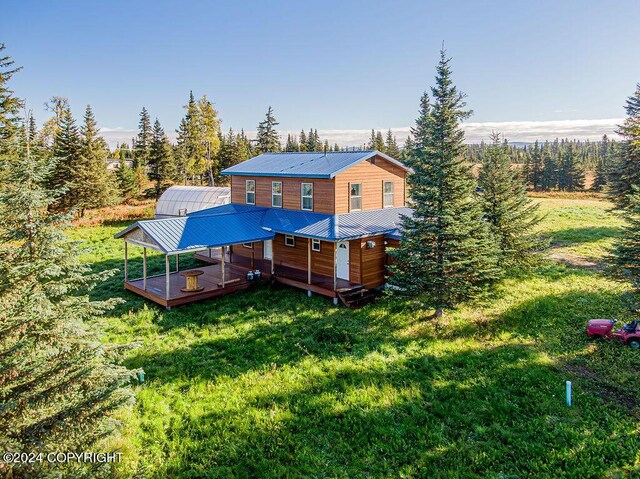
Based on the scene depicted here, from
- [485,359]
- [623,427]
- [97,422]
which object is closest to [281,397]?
[97,422]

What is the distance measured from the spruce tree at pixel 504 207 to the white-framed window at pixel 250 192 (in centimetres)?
1158

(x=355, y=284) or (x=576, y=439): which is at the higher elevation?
(x=355, y=284)

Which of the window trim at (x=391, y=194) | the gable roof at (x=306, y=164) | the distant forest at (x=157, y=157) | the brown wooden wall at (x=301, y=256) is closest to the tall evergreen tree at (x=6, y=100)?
the distant forest at (x=157, y=157)

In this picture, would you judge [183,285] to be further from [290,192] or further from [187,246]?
[290,192]

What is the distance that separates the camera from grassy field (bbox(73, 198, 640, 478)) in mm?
7324

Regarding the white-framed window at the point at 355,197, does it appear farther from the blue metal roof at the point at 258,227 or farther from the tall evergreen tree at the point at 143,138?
the tall evergreen tree at the point at 143,138

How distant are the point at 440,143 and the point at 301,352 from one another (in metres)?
8.29

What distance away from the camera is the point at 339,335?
12.5m

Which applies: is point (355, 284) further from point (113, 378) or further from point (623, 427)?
point (113, 378)

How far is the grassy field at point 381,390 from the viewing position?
24.0ft

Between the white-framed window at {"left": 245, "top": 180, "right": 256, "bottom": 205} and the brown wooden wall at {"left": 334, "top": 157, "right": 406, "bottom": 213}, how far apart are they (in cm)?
614

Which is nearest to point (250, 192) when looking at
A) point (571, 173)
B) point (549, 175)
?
point (571, 173)

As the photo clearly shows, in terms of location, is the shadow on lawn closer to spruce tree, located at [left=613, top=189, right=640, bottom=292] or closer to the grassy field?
the grassy field

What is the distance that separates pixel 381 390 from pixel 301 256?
9876mm
